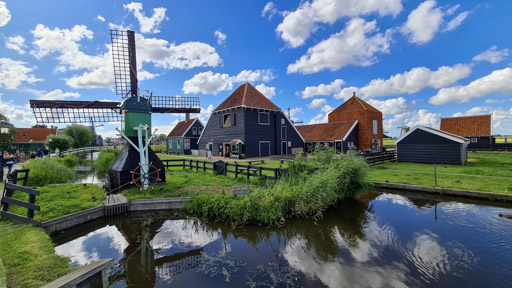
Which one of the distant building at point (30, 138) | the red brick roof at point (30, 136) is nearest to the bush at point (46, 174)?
the distant building at point (30, 138)

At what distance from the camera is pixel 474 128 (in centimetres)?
3011

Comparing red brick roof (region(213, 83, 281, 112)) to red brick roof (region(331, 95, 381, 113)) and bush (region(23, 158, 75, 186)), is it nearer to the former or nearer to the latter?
red brick roof (region(331, 95, 381, 113))

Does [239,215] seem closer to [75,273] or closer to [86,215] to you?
[75,273]

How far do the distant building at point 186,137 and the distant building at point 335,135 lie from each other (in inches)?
662

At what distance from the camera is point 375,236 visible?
6207 mm

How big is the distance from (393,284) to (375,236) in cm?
218

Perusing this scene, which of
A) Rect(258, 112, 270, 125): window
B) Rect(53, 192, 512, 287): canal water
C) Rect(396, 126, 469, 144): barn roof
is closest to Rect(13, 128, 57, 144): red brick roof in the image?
Rect(258, 112, 270, 125): window

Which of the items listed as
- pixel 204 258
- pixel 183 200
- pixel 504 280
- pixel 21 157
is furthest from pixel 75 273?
pixel 21 157

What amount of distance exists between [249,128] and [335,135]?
450 inches

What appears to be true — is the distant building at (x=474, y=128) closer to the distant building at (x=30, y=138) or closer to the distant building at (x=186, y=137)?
the distant building at (x=186, y=137)

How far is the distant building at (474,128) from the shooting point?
2896 centimetres

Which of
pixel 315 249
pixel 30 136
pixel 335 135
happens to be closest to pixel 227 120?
pixel 335 135

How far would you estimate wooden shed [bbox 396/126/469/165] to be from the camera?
16.7 meters

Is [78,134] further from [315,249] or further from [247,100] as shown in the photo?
[315,249]
